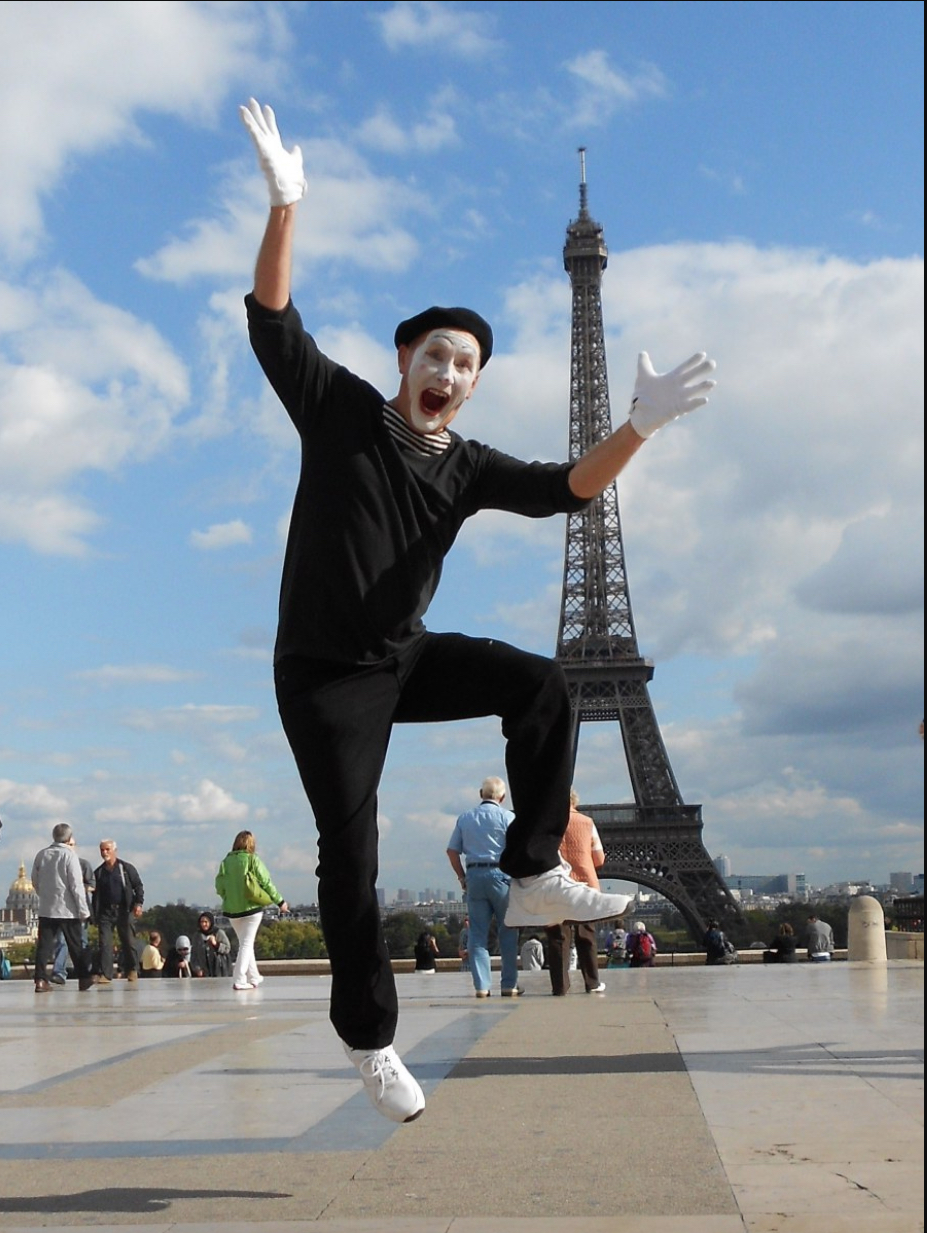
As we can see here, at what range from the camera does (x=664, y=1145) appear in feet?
15.8

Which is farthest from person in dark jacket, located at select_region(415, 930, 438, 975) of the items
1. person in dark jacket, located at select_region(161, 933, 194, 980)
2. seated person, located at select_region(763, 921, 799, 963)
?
seated person, located at select_region(763, 921, 799, 963)

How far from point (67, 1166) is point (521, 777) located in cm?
199

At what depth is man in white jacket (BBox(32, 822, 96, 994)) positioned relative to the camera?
15352 mm

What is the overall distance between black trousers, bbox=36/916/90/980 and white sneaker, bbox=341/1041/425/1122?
1187cm

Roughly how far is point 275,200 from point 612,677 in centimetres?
5786

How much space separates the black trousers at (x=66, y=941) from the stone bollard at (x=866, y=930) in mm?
8617

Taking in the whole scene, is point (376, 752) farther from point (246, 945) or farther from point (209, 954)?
point (209, 954)

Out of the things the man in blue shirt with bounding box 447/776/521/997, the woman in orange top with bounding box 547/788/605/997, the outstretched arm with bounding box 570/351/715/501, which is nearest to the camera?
the outstretched arm with bounding box 570/351/715/501

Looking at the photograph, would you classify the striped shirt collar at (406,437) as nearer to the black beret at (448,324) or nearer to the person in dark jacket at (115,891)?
the black beret at (448,324)

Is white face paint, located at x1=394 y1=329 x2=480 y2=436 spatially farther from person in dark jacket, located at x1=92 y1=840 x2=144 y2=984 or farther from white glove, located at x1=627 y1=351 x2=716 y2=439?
person in dark jacket, located at x1=92 y1=840 x2=144 y2=984

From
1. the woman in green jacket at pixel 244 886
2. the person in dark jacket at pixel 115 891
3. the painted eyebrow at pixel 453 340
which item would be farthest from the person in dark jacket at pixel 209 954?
the painted eyebrow at pixel 453 340

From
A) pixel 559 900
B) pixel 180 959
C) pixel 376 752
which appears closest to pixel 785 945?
pixel 180 959

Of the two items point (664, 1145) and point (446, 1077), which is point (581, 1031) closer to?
point (446, 1077)

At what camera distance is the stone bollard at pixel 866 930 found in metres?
17.6
